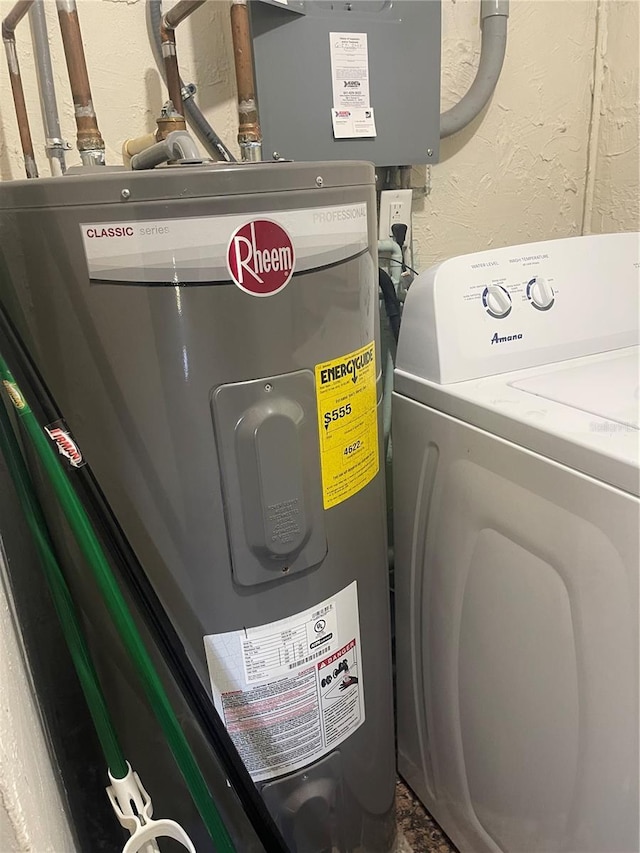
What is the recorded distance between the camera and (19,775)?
43 cm

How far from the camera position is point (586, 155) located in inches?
60.6

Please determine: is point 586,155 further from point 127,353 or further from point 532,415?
point 127,353

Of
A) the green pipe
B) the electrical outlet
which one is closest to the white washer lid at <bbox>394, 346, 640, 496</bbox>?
the electrical outlet

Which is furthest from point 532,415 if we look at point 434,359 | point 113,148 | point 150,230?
point 113,148

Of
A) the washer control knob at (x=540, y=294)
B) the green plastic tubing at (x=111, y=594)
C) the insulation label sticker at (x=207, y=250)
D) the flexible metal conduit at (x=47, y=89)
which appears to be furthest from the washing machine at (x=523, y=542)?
the flexible metal conduit at (x=47, y=89)

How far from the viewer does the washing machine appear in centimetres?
73

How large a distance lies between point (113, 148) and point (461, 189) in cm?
73

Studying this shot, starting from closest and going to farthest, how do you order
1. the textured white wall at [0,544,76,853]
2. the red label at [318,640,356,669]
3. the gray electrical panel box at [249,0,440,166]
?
the textured white wall at [0,544,76,853] < the red label at [318,640,356,669] < the gray electrical panel box at [249,0,440,166]

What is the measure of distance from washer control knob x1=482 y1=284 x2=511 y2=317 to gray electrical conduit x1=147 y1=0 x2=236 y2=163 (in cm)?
48

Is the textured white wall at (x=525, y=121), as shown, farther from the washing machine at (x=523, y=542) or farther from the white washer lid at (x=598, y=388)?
the white washer lid at (x=598, y=388)

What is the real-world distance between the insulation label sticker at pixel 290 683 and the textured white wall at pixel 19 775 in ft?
0.71

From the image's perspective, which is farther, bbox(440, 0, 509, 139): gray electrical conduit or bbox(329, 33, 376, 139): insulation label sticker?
bbox(440, 0, 509, 139): gray electrical conduit

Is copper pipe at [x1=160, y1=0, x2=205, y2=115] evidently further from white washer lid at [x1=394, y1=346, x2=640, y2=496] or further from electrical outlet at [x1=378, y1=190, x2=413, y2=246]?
white washer lid at [x1=394, y1=346, x2=640, y2=496]

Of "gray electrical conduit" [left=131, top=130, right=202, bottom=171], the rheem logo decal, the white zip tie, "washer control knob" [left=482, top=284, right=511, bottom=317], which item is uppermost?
"gray electrical conduit" [left=131, top=130, right=202, bottom=171]
